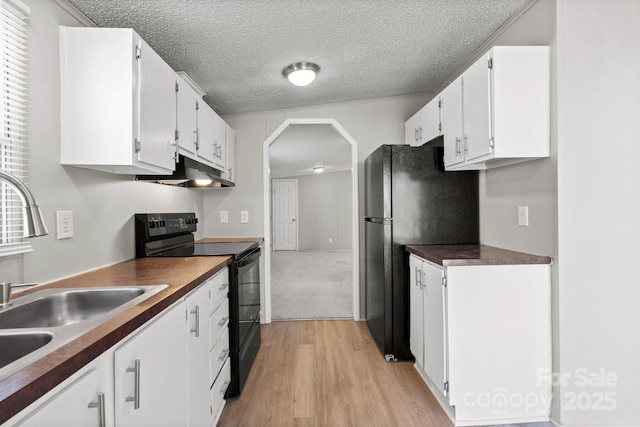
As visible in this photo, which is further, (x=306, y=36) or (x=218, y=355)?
(x=306, y=36)

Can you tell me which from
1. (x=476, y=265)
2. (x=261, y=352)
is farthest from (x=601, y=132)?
(x=261, y=352)

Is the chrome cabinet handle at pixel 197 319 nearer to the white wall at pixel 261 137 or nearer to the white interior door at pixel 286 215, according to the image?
the white wall at pixel 261 137

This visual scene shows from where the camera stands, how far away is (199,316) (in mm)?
1420

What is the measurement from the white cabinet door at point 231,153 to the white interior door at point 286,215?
5.94 metres

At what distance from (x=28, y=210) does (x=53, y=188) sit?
2.13 feet

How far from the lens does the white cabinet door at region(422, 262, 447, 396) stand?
1.77 m

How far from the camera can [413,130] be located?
9.78ft

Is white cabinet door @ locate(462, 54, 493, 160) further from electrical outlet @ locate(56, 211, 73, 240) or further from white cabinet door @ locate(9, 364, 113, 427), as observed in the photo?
electrical outlet @ locate(56, 211, 73, 240)

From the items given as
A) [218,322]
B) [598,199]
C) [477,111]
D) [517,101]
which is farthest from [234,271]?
[598,199]

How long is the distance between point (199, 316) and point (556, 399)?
1916 millimetres

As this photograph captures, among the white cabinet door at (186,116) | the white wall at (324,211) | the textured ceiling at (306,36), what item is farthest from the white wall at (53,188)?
the white wall at (324,211)

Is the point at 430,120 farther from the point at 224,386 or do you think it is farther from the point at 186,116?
the point at 224,386

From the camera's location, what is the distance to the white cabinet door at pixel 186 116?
1911 mm

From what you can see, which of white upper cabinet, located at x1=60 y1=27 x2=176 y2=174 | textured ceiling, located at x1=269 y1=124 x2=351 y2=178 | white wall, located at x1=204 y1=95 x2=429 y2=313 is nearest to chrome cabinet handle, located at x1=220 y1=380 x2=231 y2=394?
white upper cabinet, located at x1=60 y1=27 x2=176 y2=174
